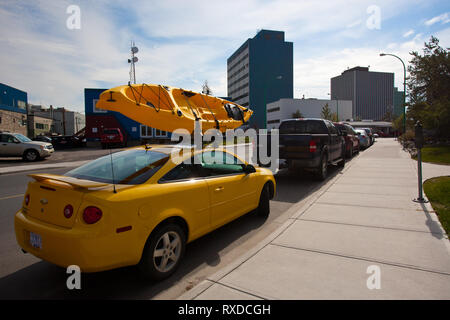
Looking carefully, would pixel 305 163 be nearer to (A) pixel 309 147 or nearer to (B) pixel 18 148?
(A) pixel 309 147

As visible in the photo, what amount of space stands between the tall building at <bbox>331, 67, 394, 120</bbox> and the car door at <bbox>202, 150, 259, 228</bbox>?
5599 inches

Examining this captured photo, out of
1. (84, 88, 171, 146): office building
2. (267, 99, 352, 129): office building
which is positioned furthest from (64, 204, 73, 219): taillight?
(267, 99, 352, 129): office building

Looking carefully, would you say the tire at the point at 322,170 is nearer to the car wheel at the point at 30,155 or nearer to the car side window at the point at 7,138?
the car wheel at the point at 30,155

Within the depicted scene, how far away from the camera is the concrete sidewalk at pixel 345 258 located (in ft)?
9.12

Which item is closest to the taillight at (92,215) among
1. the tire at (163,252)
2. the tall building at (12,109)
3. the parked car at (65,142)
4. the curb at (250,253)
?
the tire at (163,252)

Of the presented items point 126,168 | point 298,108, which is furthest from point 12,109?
point 298,108

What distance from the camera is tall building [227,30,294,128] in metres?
97.4

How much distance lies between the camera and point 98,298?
2848 mm

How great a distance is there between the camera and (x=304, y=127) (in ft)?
31.8

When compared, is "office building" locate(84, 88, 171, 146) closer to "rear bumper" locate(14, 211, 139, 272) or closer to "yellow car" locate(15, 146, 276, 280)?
"yellow car" locate(15, 146, 276, 280)

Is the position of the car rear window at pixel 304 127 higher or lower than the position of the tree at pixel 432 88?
lower

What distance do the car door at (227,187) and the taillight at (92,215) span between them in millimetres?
1520

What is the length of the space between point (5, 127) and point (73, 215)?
4091 cm
